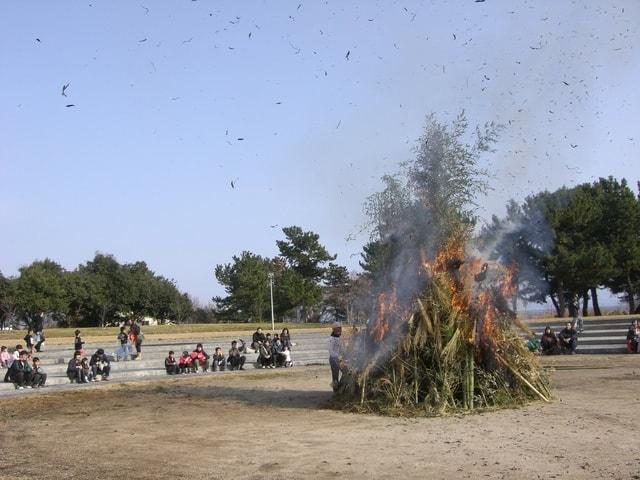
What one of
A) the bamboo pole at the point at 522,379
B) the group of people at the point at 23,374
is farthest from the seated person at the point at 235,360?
the bamboo pole at the point at 522,379

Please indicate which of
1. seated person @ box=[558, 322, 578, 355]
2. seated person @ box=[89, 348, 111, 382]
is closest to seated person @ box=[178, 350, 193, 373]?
seated person @ box=[89, 348, 111, 382]

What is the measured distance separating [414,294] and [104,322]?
2196 inches

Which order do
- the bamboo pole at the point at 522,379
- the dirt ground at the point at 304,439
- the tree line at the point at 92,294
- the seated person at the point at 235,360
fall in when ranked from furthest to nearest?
1. the tree line at the point at 92,294
2. the seated person at the point at 235,360
3. the bamboo pole at the point at 522,379
4. the dirt ground at the point at 304,439

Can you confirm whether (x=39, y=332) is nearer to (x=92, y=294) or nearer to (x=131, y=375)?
(x=131, y=375)

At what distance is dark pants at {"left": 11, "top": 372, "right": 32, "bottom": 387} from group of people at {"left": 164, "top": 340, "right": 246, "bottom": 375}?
5.52m

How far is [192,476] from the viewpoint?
8242mm

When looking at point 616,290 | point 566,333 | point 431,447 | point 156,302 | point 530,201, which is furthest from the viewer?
Result: point 156,302

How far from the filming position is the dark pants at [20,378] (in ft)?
67.6

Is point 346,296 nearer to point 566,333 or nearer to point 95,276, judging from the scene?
point 566,333

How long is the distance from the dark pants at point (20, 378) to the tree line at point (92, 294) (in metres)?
36.0

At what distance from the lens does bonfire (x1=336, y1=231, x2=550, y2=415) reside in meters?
13.1

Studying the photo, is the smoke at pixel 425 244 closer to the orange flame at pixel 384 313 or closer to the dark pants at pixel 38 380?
the orange flame at pixel 384 313

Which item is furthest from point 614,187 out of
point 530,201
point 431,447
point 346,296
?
point 431,447

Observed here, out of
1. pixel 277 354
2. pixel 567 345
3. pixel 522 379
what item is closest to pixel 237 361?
pixel 277 354
